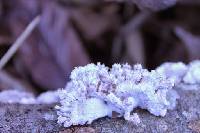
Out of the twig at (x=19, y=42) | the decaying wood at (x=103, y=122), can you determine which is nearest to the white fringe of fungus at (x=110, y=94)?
the decaying wood at (x=103, y=122)

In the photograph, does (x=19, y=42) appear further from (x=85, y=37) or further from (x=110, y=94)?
(x=110, y=94)

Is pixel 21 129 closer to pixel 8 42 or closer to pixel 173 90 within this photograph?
pixel 173 90

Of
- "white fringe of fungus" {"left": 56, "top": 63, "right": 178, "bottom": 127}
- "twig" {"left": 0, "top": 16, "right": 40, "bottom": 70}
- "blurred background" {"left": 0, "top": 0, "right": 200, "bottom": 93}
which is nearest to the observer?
"white fringe of fungus" {"left": 56, "top": 63, "right": 178, "bottom": 127}

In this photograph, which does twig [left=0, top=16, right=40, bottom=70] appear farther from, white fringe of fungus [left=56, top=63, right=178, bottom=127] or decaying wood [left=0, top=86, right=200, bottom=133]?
white fringe of fungus [left=56, top=63, right=178, bottom=127]

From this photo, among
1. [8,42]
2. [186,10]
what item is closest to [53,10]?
[8,42]

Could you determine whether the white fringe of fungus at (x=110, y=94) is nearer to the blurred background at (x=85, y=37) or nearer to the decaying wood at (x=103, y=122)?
the decaying wood at (x=103, y=122)

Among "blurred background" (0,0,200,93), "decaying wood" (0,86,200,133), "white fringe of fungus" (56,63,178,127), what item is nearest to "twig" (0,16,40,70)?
"blurred background" (0,0,200,93)

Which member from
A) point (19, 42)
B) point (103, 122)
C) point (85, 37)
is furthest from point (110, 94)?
point (85, 37)
